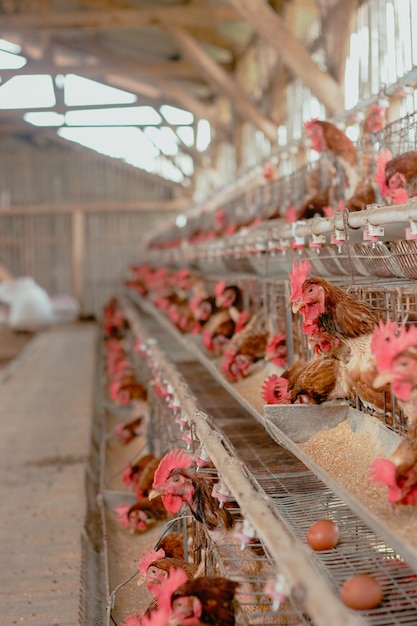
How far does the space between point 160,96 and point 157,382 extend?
10.3 m

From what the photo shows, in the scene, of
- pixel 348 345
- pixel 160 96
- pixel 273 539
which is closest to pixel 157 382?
pixel 348 345

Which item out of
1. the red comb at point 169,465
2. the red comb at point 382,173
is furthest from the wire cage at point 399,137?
the red comb at point 169,465

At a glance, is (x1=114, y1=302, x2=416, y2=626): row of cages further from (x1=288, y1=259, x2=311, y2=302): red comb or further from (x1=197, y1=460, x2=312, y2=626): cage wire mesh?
(x1=288, y1=259, x2=311, y2=302): red comb

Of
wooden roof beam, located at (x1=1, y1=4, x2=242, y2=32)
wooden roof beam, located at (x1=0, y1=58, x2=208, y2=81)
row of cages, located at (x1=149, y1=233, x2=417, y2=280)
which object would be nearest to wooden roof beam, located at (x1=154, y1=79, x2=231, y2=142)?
wooden roof beam, located at (x1=0, y1=58, x2=208, y2=81)

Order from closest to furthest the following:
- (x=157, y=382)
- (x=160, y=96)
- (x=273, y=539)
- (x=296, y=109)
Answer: (x=273, y=539), (x=157, y=382), (x=296, y=109), (x=160, y=96)

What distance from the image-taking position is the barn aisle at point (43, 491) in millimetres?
Answer: 3463

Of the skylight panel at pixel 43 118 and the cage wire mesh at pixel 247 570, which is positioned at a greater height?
the skylight panel at pixel 43 118

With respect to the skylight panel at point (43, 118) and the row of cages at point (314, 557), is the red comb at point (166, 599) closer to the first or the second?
the row of cages at point (314, 557)

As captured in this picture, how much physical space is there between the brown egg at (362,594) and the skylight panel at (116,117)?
13.5 metres

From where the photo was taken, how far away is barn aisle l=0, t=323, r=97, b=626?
3.46m

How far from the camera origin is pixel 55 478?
5.17m

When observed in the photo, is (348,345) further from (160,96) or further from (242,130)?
(160,96)

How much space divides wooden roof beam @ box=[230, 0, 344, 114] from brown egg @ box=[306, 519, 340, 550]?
15.0 ft

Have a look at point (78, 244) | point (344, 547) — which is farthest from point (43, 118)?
point (344, 547)
